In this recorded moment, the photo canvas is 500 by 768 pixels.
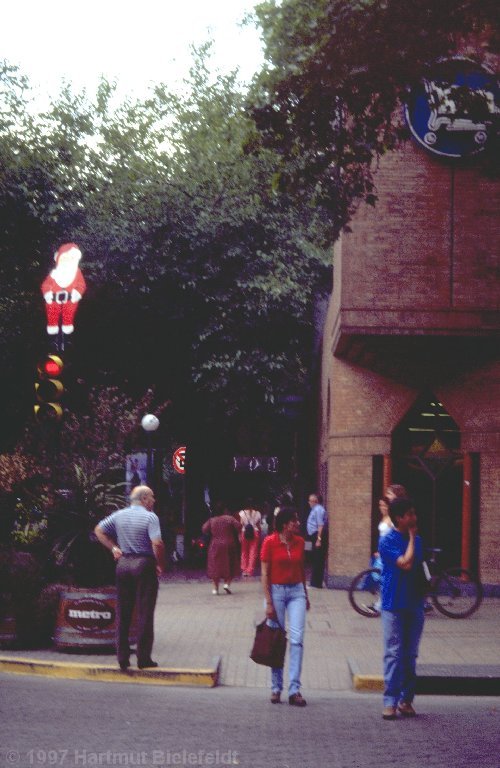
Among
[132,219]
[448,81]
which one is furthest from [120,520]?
[132,219]

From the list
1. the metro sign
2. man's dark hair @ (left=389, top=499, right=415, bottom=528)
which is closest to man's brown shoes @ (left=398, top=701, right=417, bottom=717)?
man's dark hair @ (left=389, top=499, right=415, bottom=528)

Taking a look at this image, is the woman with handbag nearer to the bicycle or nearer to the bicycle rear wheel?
the bicycle

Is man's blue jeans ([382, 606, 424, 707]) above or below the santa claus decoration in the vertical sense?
below

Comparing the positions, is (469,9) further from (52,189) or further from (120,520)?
(52,189)

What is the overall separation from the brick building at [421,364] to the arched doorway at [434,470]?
0.02 meters

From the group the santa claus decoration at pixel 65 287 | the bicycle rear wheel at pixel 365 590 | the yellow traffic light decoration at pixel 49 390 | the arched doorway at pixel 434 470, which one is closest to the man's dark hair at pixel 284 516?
the yellow traffic light decoration at pixel 49 390

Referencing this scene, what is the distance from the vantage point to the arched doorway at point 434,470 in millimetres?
22609

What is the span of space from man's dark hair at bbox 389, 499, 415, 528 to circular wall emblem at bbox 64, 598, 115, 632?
14.6 feet

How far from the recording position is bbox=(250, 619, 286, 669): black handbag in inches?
409

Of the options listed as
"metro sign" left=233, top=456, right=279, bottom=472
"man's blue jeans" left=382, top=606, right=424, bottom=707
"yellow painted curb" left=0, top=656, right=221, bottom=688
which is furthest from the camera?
"metro sign" left=233, top=456, right=279, bottom=472

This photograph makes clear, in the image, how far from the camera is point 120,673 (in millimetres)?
11781

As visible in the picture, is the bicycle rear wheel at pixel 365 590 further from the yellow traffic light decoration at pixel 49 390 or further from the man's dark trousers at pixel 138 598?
the man's dark trousers at pixel 138 598

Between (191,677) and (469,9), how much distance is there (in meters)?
7.04

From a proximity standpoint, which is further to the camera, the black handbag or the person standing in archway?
the person standing in archway
